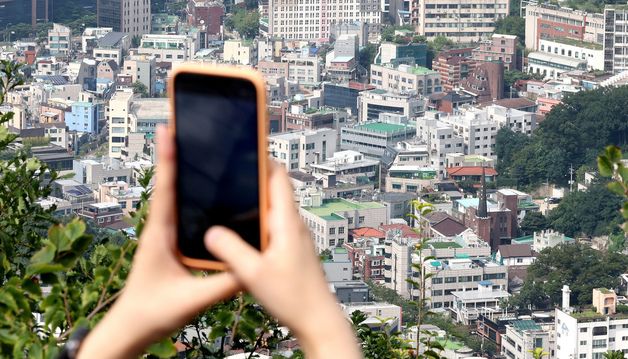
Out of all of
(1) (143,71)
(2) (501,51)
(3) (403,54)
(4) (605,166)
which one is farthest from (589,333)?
(1) (143,71)

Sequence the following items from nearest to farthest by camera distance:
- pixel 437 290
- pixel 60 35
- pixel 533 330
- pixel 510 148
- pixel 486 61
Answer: pixel 533 330
pixel 437 290
pixel 510 148
pixel 486 61
pixel 60 35

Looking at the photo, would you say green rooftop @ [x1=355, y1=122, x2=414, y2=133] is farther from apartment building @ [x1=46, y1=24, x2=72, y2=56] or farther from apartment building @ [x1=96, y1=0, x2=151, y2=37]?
apartment building @ [x1=96, y1=0, x2=151, y2=37]

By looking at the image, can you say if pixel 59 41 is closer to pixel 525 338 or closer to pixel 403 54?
pixel 403 54

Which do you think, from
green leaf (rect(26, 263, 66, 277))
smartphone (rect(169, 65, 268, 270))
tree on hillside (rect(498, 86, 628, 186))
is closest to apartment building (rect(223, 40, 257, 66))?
tree on hillside (rect(498, 86, 628, 186))

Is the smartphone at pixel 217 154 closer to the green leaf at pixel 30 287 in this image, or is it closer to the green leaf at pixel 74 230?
the green leaf at pixel 74 230

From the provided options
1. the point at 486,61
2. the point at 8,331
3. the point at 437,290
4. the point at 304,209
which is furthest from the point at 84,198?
the point at 8,331

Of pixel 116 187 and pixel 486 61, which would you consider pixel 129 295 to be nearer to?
pixel 116 187
